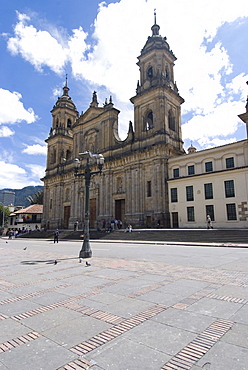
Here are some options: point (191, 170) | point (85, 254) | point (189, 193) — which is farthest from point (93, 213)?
point (85, 254)

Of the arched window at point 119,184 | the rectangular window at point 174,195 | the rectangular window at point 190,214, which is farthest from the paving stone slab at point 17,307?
the arched window at point 119,184

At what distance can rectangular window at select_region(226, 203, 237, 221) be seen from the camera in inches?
1022

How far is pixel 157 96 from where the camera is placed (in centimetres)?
3509

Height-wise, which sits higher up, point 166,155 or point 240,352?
point 166,155

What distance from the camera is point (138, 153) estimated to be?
3494 cm

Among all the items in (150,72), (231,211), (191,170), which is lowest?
(231,211)

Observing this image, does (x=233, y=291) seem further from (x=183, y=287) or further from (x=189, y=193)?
(x=189, y=193)

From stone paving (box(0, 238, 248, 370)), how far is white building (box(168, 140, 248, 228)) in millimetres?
21133

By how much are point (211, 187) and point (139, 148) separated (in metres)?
12.3

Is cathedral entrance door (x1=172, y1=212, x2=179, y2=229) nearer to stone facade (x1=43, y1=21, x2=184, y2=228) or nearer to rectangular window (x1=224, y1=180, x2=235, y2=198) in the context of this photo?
stone facade (x1=43, y1=21, x2=184, y2=228)

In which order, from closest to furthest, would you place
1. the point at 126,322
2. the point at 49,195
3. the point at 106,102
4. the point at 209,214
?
the point at 126,322 → the point at 209,214 → the point at 106,102 → the point at 49,195

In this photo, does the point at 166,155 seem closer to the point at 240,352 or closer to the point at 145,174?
the point at 145,174

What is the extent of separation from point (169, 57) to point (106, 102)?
12.4 metres

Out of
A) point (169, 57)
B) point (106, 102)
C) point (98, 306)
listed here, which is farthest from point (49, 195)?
point (98, 306)
